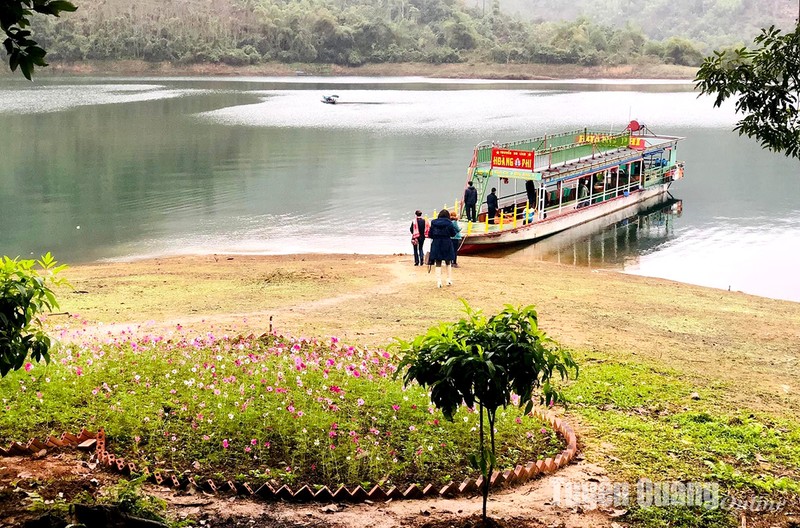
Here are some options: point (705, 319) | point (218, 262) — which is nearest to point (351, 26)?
point (218, 262)

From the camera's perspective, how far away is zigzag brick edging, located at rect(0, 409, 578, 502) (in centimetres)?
675

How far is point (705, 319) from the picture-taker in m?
16.2

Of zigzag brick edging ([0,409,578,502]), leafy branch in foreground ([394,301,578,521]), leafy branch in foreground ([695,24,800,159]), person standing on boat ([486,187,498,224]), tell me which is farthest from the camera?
person standing on boat ([486,187,498,224])

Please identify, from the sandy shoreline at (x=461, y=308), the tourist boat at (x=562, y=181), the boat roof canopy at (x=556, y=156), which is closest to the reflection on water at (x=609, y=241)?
the tourist boat at (x=562, y=181)

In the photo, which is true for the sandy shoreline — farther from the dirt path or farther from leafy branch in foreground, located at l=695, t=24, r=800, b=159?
the dirt path

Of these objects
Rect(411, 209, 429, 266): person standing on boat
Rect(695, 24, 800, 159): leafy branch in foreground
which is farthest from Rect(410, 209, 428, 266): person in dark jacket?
Rect(695, 24, 800, 159): leafy branch in foreground

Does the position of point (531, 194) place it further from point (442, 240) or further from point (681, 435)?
point (681, 435)

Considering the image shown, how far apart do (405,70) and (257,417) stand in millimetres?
146509

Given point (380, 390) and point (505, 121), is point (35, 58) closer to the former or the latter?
point (380, 390)

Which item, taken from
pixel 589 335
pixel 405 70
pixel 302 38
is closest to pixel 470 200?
pixel 589 335

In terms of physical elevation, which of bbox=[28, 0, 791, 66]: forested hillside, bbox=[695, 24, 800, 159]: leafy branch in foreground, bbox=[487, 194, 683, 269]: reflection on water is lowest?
bbox=[487, 194, 683, 269]: reflection on water

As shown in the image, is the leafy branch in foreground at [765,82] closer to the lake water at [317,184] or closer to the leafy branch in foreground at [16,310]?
the leafy branch in foreground at [16,310]

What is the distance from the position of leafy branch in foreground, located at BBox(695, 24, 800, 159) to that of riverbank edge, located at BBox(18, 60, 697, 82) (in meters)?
136

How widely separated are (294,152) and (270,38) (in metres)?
103
